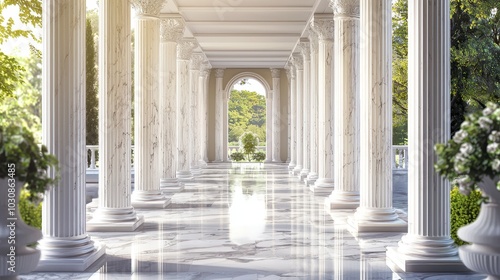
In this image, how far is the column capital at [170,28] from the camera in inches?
1268

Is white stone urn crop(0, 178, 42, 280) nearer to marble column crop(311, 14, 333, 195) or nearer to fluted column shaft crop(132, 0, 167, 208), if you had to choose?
fluted column shaft crop(132, 0, 167, 208)

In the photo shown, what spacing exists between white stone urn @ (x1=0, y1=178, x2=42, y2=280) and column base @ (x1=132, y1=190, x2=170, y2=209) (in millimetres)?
15801

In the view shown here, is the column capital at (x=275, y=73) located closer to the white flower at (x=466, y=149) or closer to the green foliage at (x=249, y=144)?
the green foliage at (x=249, y=144)

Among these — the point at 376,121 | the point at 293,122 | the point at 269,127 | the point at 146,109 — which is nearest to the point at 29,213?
the point at 376,121

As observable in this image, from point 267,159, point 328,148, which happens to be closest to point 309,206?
point 328,148

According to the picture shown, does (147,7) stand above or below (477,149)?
above

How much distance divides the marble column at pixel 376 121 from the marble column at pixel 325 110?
35.6ft

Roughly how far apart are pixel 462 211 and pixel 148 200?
14.6 metres

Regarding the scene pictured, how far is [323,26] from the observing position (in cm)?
3088

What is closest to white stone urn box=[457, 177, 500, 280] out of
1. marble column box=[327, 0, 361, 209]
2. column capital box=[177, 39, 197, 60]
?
marble column box=[327, 0, 361, 209]

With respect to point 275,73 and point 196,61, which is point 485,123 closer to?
point 196,61

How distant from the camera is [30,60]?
56656mm

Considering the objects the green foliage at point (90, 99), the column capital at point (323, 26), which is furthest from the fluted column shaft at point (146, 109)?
the green foliage at point (90, 99)

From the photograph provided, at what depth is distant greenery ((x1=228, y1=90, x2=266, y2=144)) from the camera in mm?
84438
